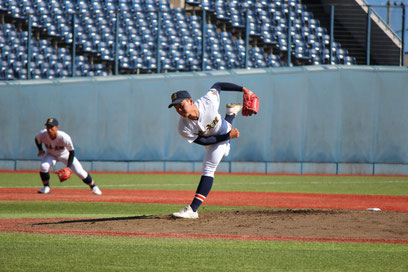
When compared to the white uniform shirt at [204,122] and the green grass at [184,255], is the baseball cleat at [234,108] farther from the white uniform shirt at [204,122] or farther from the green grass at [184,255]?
the green grass at [184,255]

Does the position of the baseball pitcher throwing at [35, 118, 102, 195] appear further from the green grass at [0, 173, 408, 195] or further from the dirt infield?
the dirt infield

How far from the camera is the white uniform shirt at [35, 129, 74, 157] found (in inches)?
492

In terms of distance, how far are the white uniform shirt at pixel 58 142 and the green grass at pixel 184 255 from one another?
6.06 meters

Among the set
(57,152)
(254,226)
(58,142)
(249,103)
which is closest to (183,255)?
(254,226)

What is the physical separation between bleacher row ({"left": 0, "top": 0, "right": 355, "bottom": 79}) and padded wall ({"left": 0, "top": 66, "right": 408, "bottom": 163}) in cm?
154

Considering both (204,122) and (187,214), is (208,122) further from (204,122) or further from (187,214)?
(187,214)

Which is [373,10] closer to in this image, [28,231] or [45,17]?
[45,17]

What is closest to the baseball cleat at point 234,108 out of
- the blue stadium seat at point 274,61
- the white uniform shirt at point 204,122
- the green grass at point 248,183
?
the white uniform shirt at point 204,122

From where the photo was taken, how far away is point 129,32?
2241 cm

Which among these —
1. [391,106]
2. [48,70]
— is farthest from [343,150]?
[48,70]

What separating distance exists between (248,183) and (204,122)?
965cm

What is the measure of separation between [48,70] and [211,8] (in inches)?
256

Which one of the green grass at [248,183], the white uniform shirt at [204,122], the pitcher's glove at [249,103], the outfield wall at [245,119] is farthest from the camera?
the outfield wall at [245,119]

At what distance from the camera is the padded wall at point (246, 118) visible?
1973 centimetres
